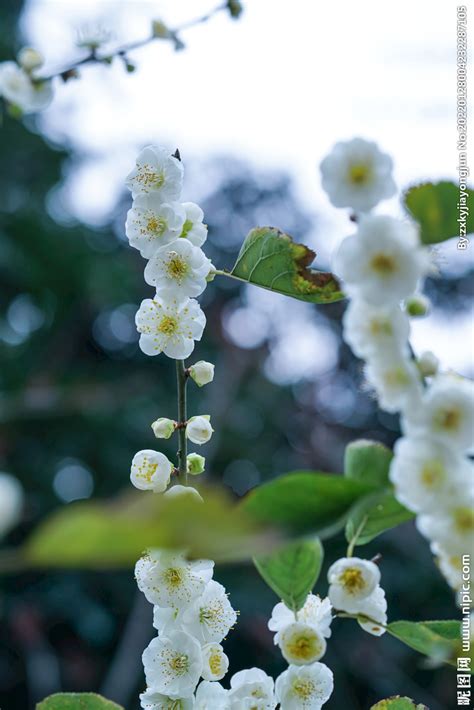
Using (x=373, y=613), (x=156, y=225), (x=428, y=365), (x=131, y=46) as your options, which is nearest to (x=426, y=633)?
(x=373, y=613)

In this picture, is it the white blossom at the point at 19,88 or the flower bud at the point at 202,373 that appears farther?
the white blossom at the point at 19,88

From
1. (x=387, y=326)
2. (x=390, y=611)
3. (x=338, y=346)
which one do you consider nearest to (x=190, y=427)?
(x=387, y=326)

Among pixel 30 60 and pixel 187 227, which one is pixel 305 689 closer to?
pixel 187 227

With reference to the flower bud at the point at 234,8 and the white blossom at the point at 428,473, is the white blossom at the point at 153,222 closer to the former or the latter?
the white blossom at the point at 428,473

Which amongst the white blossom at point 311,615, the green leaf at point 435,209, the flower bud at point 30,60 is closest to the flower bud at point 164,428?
the white blossom at point 311,615

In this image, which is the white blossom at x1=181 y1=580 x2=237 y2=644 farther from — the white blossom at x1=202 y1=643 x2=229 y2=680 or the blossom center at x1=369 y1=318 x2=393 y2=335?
the blossom center at x1=369 y1=318 x2=393 y2=335

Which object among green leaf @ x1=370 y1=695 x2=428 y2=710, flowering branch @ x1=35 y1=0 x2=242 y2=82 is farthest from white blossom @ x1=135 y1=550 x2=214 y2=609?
flowering branch @ x1=35 y1=0 x2=242 y2=82
